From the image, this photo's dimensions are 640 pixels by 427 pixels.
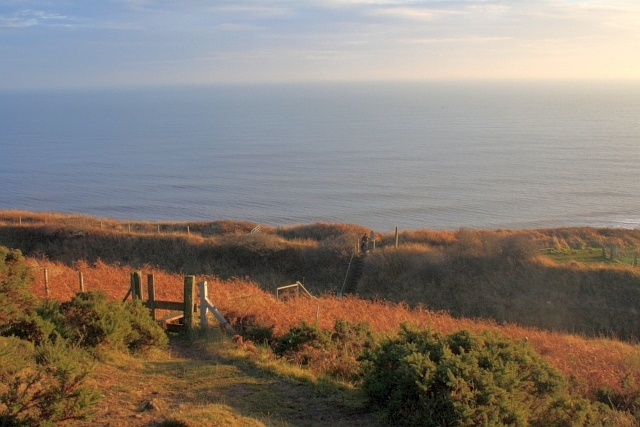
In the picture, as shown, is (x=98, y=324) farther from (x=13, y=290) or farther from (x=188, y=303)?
(x=188, y=303)

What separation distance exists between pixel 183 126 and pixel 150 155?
48.1 metres

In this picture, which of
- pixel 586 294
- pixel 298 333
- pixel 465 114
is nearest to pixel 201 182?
pixel 586 294

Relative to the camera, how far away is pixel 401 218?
56094 millimetres

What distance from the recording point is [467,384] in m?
7.14

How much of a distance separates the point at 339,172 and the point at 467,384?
7269cm

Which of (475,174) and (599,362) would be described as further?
(475,174)

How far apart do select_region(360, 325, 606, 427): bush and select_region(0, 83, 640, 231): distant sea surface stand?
44.9 m

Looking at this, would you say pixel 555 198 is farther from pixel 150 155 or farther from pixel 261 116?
pixel 261 116

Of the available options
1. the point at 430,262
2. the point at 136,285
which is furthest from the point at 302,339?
the point at 430,262

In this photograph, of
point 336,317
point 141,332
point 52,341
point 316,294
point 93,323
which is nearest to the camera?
point 52,341

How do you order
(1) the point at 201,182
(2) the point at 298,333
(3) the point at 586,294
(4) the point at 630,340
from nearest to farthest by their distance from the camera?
1. (2) the point at 298,333
2. (4) the point at 630,340
3. (3) the point at 586,294
4. (1) the point at 201,182

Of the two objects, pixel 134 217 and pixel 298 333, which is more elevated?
pixel 298 333

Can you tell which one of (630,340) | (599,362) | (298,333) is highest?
(298,333)

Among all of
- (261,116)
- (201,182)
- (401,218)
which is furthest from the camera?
(261,116)
